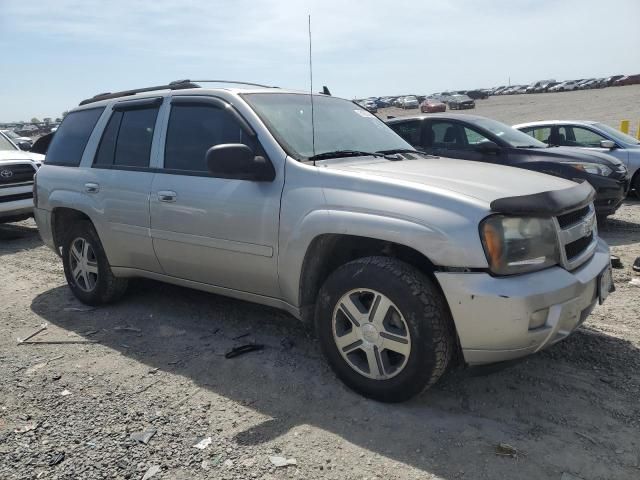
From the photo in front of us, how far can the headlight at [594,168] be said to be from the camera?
7.41m

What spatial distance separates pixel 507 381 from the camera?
3.42 metres

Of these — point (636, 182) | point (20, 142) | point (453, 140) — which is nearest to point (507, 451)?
point (453, 140)

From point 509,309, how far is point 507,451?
68 cm

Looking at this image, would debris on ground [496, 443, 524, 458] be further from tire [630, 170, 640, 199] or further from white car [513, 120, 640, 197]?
tire [630, 170, 640, 199]

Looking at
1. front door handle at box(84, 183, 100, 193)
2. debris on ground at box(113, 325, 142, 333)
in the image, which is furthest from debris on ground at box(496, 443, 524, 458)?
front door handle at box(84, 183, 100, 193)

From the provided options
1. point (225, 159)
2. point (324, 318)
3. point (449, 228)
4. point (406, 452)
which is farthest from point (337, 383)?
point (225, 159)

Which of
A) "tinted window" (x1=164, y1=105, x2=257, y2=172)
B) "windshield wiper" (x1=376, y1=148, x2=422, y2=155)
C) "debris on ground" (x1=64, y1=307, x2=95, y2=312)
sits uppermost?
"tinted window" (x1=164, y1=105, x2=257, y2=172)

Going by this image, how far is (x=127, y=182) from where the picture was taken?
438cm

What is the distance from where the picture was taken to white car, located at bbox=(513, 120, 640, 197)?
916 cm

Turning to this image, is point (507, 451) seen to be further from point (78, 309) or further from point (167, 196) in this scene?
point (78, 309)

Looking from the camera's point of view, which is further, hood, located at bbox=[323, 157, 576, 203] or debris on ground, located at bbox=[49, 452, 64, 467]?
hood, located at bbox=[323, 157, 576, 203]

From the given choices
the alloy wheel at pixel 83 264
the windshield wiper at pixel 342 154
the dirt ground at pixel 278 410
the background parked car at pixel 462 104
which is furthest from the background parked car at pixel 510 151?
the background parked car at pixel 462 104

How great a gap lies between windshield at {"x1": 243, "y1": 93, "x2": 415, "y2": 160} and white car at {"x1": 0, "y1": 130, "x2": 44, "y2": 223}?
5.81 meters

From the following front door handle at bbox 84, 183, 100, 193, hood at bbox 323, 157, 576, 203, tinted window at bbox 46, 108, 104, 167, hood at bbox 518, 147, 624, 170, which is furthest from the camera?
hood at bbox 518, 147, 624, 170
